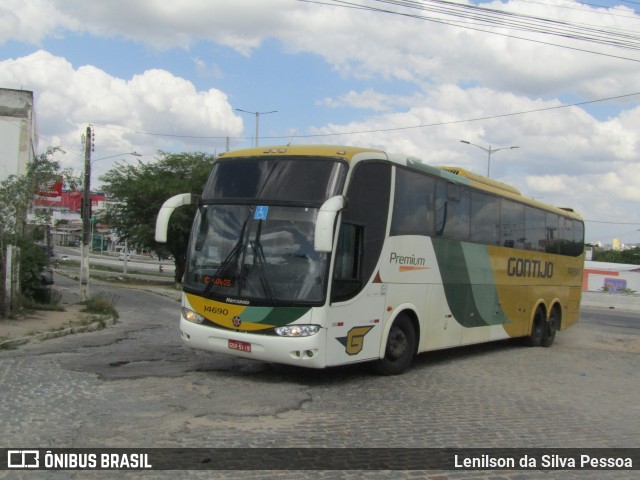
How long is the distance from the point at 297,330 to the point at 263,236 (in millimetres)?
1362

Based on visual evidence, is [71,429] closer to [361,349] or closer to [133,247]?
[361,349]

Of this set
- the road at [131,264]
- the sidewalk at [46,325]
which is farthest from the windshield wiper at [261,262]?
the road at [131,264]

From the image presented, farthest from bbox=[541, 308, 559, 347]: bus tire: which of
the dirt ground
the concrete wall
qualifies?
the concrete wall

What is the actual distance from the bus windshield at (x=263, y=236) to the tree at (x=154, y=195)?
26.7 m

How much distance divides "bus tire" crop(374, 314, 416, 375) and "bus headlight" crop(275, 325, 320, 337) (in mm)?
1799

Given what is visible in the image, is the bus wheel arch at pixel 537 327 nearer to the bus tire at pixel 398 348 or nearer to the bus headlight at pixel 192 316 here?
the bus tire at pixel 398 348

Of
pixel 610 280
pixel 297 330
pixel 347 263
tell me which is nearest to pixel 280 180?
pixel 347 263

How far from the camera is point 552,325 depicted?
1625cm

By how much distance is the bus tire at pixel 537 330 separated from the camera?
50.5ft

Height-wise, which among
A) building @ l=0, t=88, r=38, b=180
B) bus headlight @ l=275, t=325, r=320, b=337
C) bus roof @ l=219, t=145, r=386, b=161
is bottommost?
bus headlight @ l=275, t=325, r=320, b=337

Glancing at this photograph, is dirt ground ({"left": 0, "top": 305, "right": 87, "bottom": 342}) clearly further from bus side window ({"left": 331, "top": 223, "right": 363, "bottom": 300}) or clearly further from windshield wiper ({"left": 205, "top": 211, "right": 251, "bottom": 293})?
bus side window ({"left": 331, "top": 223, "right": 363, "bottom": 300})

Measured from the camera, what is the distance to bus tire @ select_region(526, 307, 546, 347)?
1539cm

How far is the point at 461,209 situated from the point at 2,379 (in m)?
8.04

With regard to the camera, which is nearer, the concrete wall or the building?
the building
